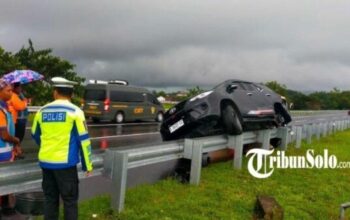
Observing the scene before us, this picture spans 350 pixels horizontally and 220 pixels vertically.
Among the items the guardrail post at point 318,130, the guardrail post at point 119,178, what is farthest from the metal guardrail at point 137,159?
the guardrail post at point 318,130

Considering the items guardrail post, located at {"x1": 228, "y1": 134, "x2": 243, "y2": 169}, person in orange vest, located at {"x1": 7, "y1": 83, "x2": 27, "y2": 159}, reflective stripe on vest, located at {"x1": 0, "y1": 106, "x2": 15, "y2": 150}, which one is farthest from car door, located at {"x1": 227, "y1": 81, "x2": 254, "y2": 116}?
reflective stripe on vest, located at {"x1": 0, "y1": 106, "x2": 15, "y2": 150}

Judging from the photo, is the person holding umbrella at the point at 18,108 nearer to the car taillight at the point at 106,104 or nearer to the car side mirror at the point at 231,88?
the car side mirror at the point at 231,88

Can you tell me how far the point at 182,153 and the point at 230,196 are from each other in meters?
1.07

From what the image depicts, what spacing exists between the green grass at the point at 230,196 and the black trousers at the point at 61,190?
0.83 meters

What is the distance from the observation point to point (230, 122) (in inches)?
332

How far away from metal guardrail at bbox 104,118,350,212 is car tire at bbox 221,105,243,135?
14 cm

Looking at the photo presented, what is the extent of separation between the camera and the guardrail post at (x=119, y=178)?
5.43 m

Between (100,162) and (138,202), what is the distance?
0.86m

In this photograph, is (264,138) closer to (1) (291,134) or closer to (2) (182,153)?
(1) (291,134)

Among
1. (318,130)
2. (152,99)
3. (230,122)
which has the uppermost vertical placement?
(230,122)

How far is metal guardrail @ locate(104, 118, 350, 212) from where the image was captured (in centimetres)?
548

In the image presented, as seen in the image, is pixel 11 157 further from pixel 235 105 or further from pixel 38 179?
pixel 235 105

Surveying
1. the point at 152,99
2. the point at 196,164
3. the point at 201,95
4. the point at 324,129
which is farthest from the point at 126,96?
the point at 196,164

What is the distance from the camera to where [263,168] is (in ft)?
28.3
